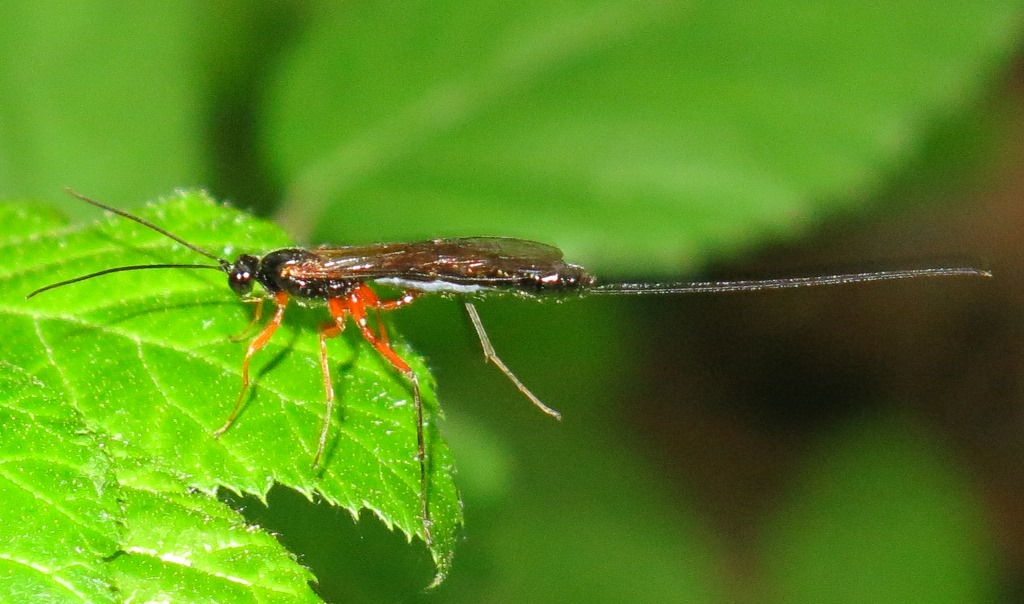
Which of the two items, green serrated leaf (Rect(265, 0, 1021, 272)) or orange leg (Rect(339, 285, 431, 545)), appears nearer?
orange leg (Rect(339, 285, 431, 545))

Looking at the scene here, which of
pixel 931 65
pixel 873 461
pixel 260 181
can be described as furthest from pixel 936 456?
pixel 260 181

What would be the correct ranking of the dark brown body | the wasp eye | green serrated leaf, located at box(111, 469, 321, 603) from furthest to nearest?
the dark brown body, the wasp eye, green serrated leaf, located at box(111, 469, 321, 603)

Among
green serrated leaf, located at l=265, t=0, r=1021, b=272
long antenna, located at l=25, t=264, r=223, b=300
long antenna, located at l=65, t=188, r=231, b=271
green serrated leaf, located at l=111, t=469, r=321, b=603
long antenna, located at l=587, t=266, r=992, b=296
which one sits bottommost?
green serrated leaf, located at l=111, t=469, r=321, b=603

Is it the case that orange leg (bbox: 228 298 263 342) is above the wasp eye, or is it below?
below

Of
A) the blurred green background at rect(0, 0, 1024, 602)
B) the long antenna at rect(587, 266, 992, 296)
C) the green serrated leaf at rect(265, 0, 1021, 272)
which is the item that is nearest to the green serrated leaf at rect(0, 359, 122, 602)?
the blurred green background at rect(0, 0, 1024, 602)

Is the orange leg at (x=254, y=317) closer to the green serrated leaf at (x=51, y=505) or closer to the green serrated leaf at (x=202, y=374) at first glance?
the green serrated leaf at (x=202, y=374)

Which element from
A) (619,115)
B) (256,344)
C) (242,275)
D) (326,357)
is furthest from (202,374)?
(619,115)

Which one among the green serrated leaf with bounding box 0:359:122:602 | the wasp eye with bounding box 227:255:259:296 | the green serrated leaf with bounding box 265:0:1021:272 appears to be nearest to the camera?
the green serrated leaf with bounding box 0:359:122:602

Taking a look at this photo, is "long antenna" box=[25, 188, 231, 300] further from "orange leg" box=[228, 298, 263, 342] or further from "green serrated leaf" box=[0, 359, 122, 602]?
"green serrated leaf" box=[0, 359, 122, 602]
